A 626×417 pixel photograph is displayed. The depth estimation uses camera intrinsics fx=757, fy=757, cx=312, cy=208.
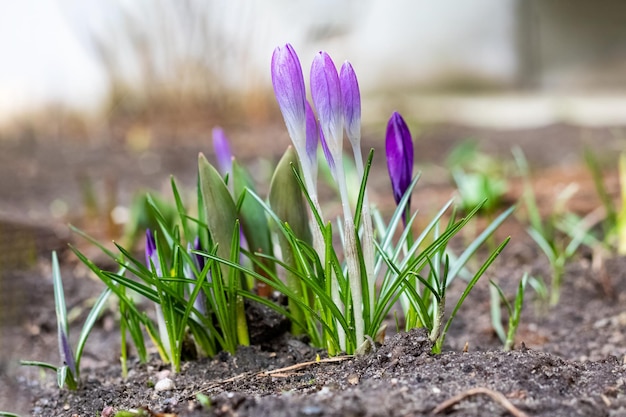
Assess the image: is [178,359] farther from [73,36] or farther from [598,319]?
[73,36]

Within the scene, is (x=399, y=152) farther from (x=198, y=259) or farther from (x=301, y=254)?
(x=198, y=259)

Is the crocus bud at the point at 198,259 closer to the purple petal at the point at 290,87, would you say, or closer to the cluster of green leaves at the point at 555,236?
the purple petal at the point at 290,87

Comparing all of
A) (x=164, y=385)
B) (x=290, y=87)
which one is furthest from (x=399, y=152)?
(x=164, y=385)

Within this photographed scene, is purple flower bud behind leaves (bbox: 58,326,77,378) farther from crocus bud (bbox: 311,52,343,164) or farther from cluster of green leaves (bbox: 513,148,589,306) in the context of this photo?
cluster of green leaves (bbox: 513,148,589,306)

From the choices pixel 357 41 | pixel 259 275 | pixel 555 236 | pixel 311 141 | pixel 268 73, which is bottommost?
pixel 555 236

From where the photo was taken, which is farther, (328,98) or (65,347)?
(65,347)
